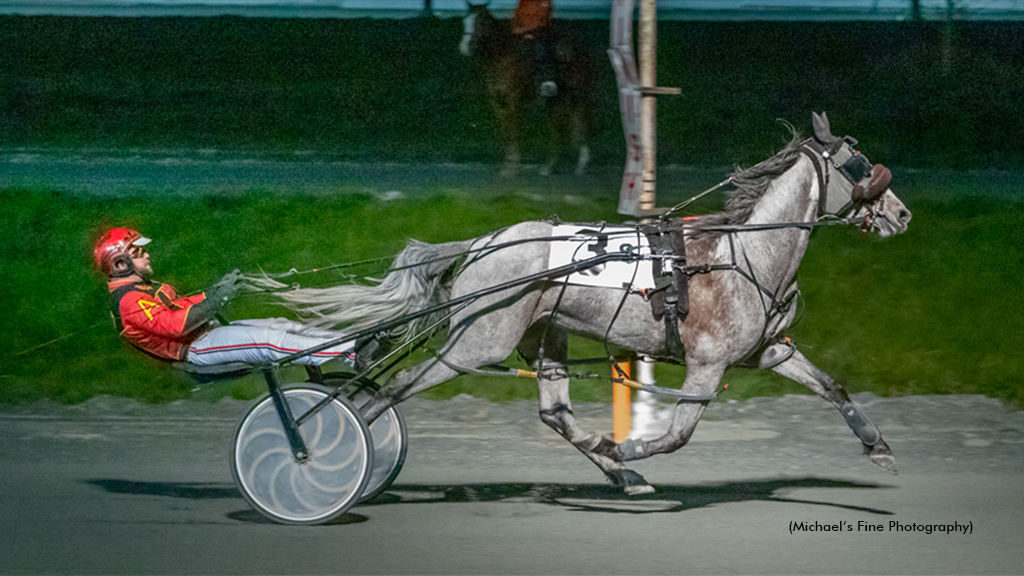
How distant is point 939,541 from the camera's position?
5.55 meters

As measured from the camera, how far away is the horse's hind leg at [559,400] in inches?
254

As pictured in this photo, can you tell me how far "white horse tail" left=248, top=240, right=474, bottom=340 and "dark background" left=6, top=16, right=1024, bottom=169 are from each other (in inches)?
231

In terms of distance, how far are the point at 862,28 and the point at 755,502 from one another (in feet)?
25.2

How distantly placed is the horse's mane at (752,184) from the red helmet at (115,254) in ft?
9.52

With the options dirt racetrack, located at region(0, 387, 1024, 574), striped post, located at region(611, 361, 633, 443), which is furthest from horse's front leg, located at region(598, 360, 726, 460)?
striped post, located at region(611, 361, 633, 443)

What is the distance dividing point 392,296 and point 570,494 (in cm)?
147

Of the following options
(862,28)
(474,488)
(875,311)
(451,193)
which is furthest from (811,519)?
(862,28)

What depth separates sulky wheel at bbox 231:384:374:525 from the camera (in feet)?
19.2

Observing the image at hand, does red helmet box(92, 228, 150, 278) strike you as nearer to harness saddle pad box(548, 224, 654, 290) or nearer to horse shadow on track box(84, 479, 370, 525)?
horse shadow on track box(84, 479, 370, 525)

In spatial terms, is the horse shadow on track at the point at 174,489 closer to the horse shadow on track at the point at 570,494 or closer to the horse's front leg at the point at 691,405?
the horse shadow on track at the point at 570,494

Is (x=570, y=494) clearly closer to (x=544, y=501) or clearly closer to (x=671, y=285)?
(x=544, y=501)

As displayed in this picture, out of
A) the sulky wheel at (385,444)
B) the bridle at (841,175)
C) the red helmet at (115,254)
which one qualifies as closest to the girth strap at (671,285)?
the bridle at (841,175)

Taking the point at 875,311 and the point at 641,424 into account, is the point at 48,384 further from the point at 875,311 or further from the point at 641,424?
the point at 875,311

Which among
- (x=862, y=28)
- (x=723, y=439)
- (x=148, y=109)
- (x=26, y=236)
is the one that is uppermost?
(x=862, y=28)
